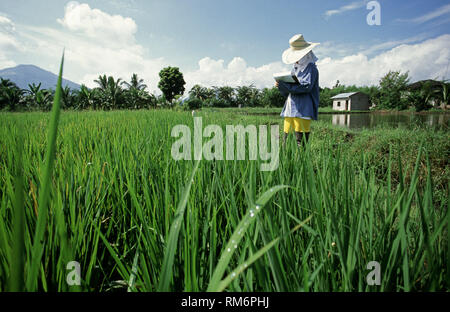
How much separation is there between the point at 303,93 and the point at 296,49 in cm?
56

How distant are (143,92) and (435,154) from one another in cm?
2805

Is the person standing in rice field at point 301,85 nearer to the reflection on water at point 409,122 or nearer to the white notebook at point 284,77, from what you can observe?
the white notebook at point 284,77

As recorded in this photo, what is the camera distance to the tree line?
408 inches

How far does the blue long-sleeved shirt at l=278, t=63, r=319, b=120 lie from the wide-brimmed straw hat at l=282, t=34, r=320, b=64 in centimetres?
12

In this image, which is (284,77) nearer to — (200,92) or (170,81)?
(170,81)

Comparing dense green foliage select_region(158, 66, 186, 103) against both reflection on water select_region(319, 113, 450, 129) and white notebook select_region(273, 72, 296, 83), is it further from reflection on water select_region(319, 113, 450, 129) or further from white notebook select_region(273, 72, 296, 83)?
white notebook select_region(273, 72, 296, 83)

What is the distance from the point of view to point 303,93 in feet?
7.54

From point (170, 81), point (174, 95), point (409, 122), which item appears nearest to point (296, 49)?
point (409, 122)

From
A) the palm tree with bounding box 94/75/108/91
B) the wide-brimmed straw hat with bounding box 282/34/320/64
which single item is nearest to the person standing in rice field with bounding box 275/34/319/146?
the wide-brimmed straw hat with bounding box 282/34/320/64

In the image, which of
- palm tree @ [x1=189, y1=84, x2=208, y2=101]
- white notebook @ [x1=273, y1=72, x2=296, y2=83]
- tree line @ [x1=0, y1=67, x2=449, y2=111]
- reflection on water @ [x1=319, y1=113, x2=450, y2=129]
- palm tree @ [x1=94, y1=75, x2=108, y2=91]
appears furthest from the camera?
palm tree @ [x1=189, y1=84, x2=208, y2=101]

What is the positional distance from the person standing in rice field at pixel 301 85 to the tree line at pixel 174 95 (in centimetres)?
210

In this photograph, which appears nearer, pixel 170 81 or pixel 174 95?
pixel 174 95

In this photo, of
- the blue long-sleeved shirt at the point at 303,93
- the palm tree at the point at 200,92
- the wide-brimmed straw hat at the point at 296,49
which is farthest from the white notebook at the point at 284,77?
the palm tree at the point at 200,92

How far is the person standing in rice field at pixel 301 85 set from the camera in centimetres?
218
